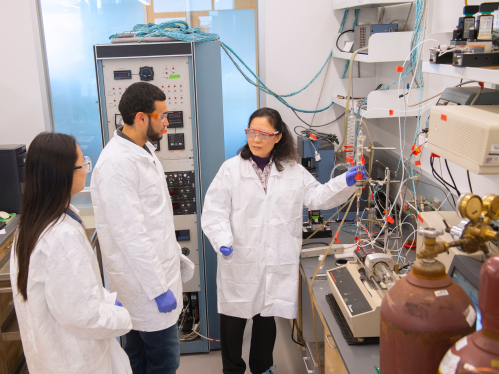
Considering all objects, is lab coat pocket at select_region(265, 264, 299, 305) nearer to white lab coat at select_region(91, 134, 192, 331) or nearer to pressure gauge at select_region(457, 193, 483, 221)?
white lab coat at select_region(91, 134, 192, 331)

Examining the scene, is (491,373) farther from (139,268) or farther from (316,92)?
(316,92)

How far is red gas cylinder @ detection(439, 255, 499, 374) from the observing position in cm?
72

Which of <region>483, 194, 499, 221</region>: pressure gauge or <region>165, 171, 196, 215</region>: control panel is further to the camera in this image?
<region>165, 171, 196, 215</region>: control panel

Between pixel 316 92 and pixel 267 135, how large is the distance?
3.72ft

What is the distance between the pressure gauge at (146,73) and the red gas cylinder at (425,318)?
1.90 m

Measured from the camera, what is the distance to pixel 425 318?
853mm

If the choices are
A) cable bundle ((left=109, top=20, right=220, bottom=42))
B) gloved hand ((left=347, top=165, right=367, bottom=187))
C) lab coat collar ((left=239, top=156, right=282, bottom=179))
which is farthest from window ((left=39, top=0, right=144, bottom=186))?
gloved hand ((left=347, top=165, right=367, bottom=187))

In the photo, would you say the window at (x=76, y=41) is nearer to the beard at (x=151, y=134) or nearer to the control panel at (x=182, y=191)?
the control panel at (x=182, y=191)

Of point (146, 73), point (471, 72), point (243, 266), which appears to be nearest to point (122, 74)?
point (146, 73)

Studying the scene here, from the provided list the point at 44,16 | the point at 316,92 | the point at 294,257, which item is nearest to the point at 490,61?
the point at 294,257

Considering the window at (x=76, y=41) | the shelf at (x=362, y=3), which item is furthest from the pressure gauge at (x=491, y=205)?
the window at (x=76, y=41)

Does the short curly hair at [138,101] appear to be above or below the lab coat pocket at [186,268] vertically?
above

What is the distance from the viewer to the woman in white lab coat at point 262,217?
7.36ft

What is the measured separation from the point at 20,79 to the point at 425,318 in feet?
10.2
